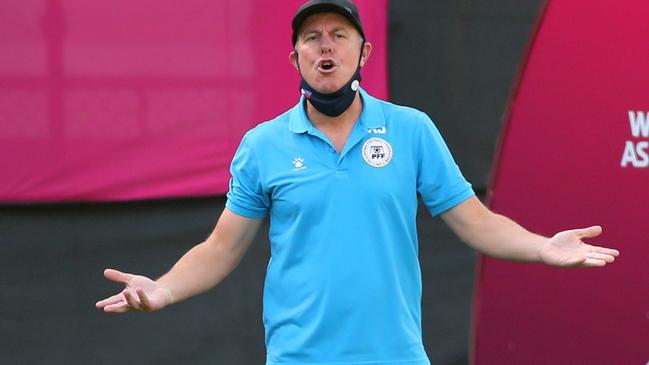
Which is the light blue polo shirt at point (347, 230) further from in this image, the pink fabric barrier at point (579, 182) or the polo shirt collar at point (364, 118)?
the pink fabric barrier at point (579, 182)

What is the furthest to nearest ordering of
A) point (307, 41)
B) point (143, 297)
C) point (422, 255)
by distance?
1. point (422, 255)
2. point (307, 41)
3. point (143, 297)

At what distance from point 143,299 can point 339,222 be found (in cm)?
51

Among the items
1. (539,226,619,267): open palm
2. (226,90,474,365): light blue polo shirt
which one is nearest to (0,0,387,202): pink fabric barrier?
(226,90,474,365): light blue polo shirt

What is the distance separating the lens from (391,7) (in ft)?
17.2

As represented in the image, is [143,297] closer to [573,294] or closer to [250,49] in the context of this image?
[573,294]

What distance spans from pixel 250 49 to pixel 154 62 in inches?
15.3

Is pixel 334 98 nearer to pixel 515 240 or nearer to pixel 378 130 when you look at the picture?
pixel 378 130

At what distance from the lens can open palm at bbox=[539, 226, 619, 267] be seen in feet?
10.1

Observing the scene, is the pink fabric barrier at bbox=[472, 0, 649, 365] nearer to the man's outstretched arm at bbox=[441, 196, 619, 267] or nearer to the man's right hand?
the man's outstretched arm at bbox=[441, 196, 619, 267]

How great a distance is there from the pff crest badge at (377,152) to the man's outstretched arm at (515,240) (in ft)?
0.82

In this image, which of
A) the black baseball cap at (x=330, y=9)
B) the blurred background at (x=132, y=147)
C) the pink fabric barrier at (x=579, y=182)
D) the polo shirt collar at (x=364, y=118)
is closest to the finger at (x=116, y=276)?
the polo shirt collar at (x=364, y=118)

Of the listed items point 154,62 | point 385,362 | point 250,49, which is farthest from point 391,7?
point 385,362

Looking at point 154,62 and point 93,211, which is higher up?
point 154,62

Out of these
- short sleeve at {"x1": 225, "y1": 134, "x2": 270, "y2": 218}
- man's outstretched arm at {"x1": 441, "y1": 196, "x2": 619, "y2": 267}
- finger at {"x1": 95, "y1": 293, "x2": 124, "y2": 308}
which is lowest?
finger at {"x1": 95, "y1": 293, "x2": 124, "y2": 308}
